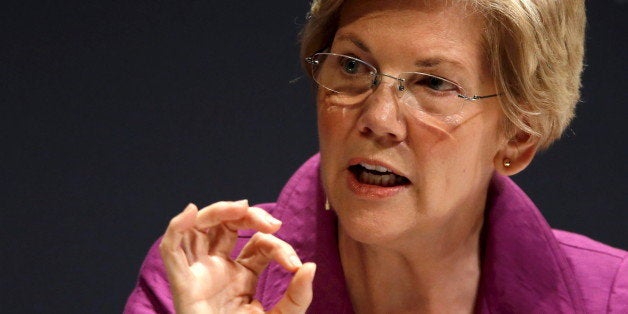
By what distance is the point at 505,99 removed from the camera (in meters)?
1.60

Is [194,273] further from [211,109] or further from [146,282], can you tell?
[211,109]

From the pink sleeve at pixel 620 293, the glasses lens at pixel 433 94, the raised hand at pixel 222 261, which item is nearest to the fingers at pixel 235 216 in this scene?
the raised hand at pixel 222 261

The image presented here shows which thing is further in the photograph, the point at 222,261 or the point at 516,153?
the point at 516,153

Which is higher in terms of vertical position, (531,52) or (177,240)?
Answer: (531,52)

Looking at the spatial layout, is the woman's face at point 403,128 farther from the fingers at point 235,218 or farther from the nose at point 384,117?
the fingers at point 235,218

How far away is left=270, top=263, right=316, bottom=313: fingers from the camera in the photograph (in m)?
1.50

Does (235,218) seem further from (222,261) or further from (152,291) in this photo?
(152,291)

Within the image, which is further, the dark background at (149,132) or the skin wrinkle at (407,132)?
the dark background at (149,132)

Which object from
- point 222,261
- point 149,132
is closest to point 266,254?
point 222,261

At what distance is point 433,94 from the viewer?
157 cm

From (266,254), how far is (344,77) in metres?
0.28

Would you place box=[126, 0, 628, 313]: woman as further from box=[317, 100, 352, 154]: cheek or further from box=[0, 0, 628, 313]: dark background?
box=[0, 0, 628, 313]: dark background

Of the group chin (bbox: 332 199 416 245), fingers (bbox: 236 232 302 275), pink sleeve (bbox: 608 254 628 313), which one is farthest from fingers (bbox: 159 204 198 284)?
pink sleeve (bbox: 608 254 628 313)

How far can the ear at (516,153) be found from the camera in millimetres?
1684
